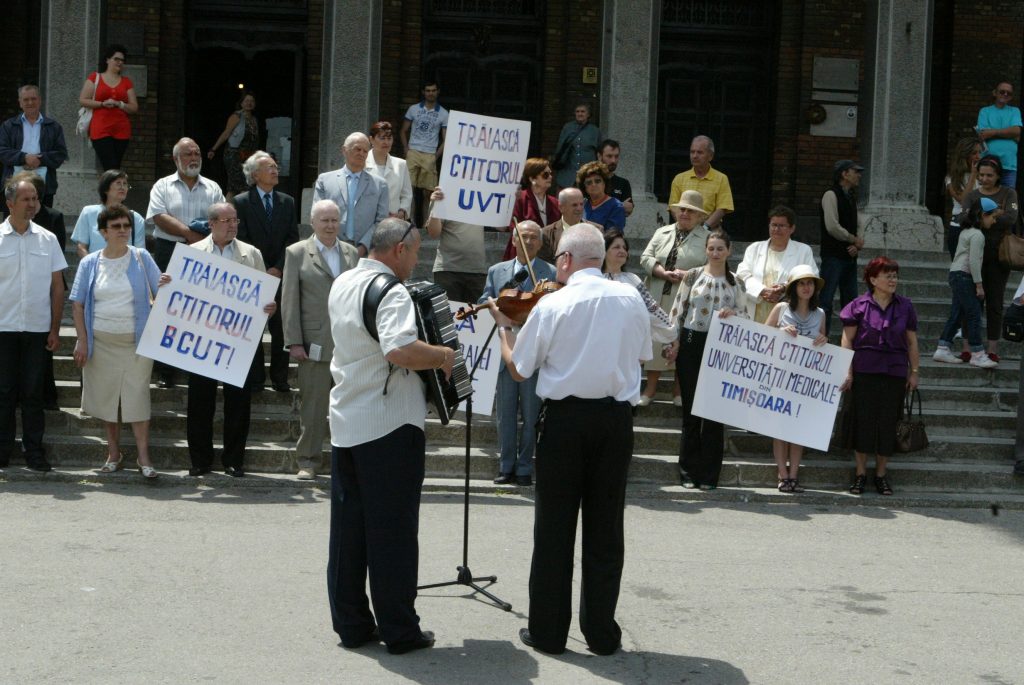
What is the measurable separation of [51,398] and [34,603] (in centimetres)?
456

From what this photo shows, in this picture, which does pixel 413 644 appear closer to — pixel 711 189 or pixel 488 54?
pixel 711 189

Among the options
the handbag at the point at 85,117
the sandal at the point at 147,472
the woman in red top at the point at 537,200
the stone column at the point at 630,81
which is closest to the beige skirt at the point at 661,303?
the woman in red top at the point at 537,200

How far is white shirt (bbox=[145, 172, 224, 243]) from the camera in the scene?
469 inches

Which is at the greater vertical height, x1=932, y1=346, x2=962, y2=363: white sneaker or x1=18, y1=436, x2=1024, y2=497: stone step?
x1=932, y1=346, x2=962, y2=363: white sneaker

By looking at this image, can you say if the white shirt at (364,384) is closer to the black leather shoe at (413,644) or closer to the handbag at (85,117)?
the black leather shoe at (413,644)

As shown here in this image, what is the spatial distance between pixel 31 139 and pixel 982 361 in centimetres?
914

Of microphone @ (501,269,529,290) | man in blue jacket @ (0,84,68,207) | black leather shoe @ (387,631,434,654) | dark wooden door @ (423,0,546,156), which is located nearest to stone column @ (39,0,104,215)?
man in blue jacket @ (0,84,68,207)

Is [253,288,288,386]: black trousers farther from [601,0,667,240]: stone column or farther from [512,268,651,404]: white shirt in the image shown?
[601,0,667,240]: stone column

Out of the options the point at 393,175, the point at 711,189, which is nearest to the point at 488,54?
the point at 711,189

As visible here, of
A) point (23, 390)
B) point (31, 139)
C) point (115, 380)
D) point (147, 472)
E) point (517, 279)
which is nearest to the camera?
point (517, 279)

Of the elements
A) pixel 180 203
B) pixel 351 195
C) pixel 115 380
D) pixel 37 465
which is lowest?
pixel 37 465

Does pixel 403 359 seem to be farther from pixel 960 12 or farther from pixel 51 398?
pixel 960 12

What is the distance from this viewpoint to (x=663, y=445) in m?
11.9

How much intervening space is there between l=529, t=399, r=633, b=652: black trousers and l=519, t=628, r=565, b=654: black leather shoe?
0.02 meters
